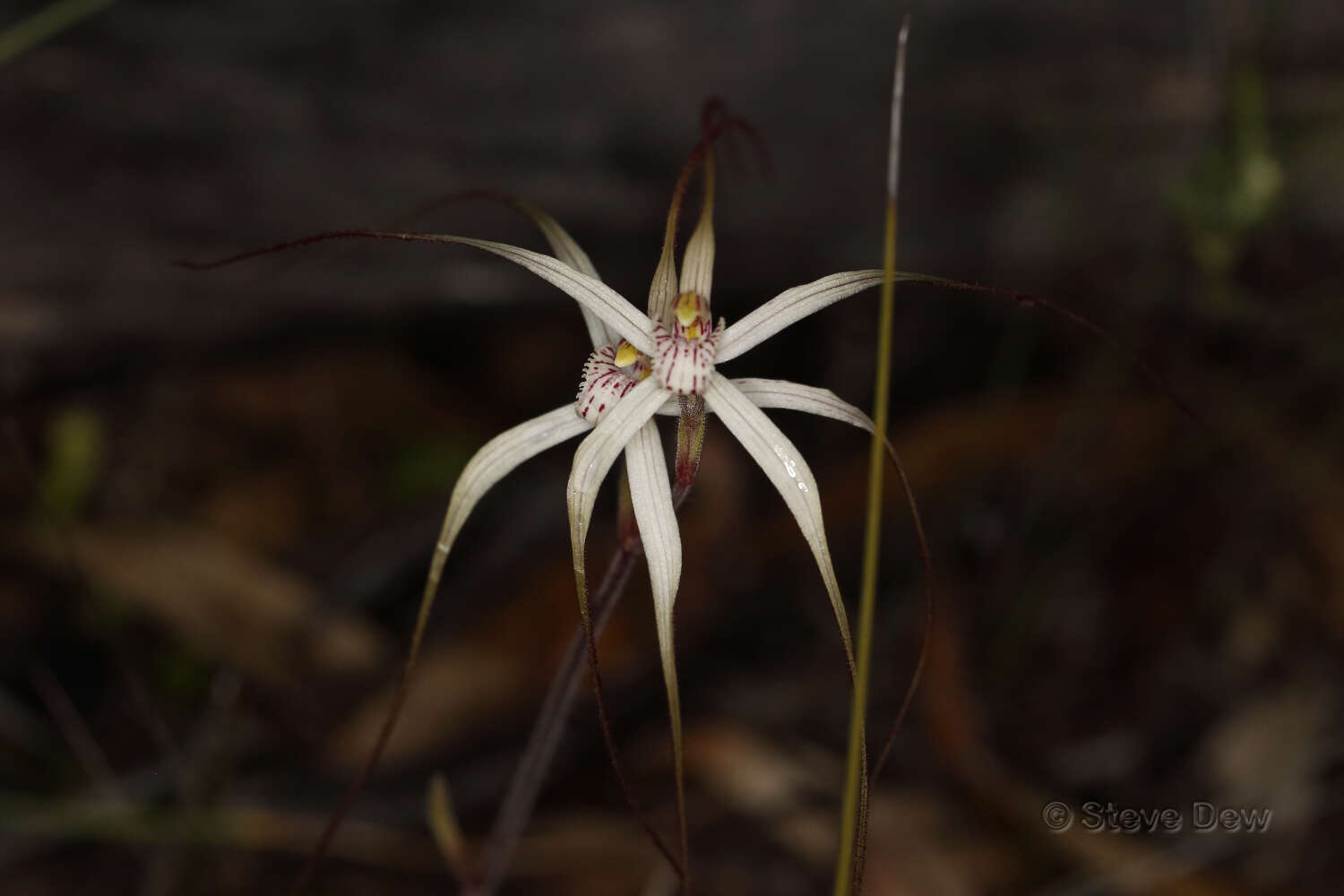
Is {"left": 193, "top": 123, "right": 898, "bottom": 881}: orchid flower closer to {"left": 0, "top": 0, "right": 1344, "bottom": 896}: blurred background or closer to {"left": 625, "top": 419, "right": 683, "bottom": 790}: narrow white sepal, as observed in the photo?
{"left": 625, "top": 419, "right": 683, "bottom": 790}: narrow white sepal

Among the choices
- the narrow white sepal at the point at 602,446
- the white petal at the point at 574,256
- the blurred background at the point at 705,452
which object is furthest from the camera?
the blurred background at the point at 705,452

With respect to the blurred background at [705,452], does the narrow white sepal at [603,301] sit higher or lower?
lower

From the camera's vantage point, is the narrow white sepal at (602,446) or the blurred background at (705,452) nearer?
the narrow white sepal at (602,446)

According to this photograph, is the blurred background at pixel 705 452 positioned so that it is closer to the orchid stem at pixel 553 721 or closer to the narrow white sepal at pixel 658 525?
the orchid stem at pixel 553 721

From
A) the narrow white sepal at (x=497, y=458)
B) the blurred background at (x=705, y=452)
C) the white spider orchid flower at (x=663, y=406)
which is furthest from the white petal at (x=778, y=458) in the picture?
the blurred background at (x=705, y=452)


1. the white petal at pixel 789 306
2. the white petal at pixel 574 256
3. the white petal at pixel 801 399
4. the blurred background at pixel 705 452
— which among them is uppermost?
the blurred background at pixel 705 452

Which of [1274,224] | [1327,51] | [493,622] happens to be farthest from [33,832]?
[1327,51]

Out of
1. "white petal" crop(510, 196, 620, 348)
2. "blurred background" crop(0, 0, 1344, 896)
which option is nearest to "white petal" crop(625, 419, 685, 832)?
"white petal" crop(510, 196, 620, 348)
